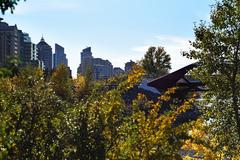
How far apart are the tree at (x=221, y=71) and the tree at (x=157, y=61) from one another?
97662 millimetres

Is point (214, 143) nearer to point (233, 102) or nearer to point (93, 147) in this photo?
point (233, 102)

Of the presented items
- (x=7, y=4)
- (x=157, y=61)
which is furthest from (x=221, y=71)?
(x=157, y=61)

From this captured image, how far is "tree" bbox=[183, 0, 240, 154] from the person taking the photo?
739 inches

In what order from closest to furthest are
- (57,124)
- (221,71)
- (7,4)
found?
(7,4)
(57,124)
(221,71)

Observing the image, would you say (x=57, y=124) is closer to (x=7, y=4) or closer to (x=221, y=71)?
(x=7, y=4)

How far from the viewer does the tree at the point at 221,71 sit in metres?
18.8

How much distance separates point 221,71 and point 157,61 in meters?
102

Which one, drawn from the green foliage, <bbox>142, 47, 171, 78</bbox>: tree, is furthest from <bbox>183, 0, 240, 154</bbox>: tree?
<bbox>142, 47, 171, 78</bbox>: tree

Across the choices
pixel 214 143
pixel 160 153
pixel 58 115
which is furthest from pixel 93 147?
pixel 214 143

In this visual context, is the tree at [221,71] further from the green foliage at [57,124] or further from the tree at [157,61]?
the tree at [157,61]

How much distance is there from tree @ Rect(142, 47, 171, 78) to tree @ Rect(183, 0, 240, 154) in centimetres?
9766

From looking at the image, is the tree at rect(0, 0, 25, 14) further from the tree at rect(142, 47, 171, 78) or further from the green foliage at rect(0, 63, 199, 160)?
the tree at rect(142, 47, 171, 78)

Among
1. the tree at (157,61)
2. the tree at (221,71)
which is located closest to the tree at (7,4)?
the tree at (221,71)

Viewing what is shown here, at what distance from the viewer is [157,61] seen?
12169 cm
